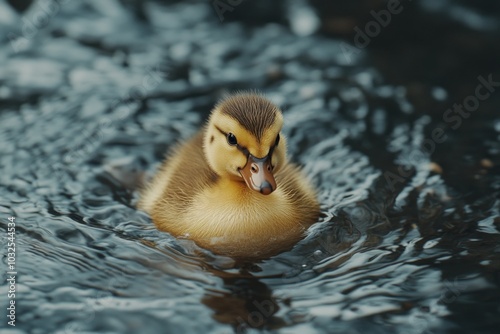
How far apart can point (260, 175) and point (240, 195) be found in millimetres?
353

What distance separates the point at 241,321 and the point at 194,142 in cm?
172

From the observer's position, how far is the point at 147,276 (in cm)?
436

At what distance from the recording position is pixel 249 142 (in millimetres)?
4488

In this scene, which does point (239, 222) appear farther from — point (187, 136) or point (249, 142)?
point (187, 136)

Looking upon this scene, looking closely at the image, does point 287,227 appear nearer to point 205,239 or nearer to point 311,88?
point 205,239

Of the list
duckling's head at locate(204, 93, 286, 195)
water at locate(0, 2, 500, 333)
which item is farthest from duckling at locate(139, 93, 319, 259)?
water at locate(0, 2, 500, 333)

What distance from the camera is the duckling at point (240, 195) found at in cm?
449

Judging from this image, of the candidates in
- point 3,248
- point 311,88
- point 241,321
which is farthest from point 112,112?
point 241,321

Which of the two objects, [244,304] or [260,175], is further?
[260,175]

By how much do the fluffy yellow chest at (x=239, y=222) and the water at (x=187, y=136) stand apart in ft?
0.30

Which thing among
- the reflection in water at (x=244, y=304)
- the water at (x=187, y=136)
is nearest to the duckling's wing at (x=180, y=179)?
the water at (x=187, y=136)

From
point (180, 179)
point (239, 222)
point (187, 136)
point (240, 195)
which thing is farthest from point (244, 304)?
point (187, 136)

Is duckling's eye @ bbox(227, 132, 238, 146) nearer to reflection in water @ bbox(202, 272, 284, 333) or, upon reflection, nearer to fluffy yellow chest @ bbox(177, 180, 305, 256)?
fluffy yellow chest @ bbox(177, 180, 305, 256)

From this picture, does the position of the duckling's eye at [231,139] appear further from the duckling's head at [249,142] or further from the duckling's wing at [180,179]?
the duckling's wing at [180,179]
